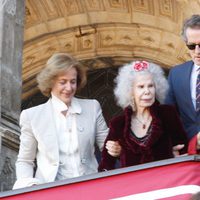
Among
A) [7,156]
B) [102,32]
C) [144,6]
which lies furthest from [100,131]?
[102,32]

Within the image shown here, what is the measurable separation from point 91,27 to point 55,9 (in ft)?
1.60

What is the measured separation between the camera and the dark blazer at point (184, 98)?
21.0 feet

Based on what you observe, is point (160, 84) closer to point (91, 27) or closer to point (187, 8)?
point (187, 8)

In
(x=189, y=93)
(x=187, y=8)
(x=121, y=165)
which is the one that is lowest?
(x=121, y=165)

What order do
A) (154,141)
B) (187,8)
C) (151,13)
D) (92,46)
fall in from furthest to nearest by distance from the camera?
(92,46) → (151,13) → (187,8) → (154,141)

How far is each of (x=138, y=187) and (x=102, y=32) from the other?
631 cm

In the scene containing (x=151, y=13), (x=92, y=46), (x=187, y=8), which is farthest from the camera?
(x=92, y=46)

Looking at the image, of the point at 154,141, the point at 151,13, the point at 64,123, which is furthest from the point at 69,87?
the point at 151,13

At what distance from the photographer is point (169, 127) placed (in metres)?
6.31

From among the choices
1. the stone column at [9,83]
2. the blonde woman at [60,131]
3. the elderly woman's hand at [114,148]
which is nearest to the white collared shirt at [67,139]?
the blonde woman at [60,131]

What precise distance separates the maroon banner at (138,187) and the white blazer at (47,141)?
2.10 ft

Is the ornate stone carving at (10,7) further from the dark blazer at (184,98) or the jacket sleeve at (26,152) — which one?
the dark blazer at (184,98)

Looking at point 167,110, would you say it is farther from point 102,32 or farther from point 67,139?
point 102,32

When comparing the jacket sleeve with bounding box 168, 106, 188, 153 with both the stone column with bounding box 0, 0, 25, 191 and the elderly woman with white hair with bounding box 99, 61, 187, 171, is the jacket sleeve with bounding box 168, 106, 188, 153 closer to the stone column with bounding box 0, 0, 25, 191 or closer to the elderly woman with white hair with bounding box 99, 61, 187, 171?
the elderly woman with white hair with bounding box 99, 61, 187, 171
